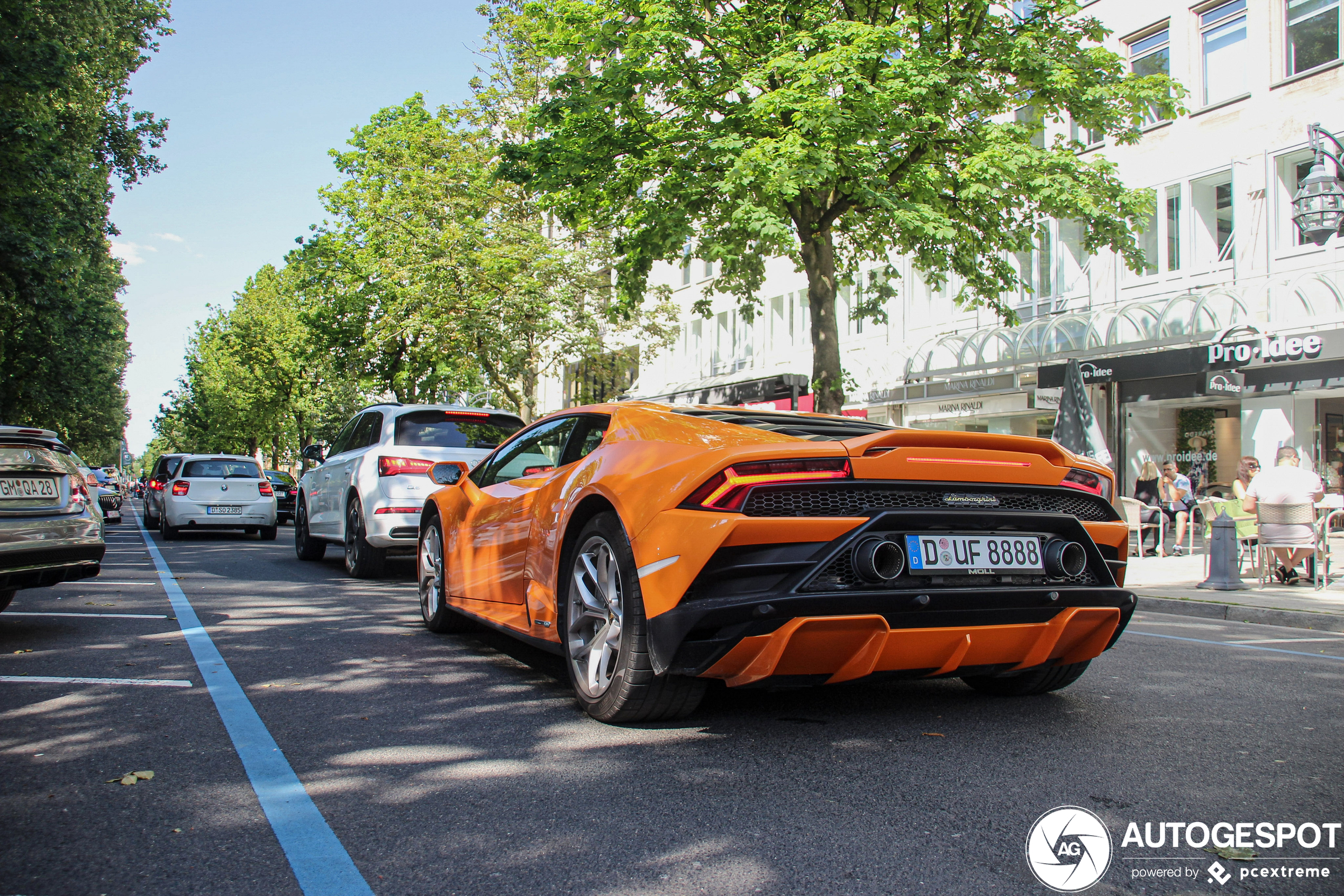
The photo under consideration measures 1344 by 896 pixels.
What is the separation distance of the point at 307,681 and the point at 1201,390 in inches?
727

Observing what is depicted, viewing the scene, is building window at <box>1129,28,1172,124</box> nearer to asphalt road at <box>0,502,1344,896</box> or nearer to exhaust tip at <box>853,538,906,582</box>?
asphalt road at <box>0,502,1344,896</box>

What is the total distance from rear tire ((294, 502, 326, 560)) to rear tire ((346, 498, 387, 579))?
205 centimetres

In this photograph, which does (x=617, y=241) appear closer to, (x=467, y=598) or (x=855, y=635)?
(x=467, y=598)

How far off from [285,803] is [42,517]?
4.55m

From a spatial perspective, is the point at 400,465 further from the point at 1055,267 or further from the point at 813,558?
the point at 1055,267

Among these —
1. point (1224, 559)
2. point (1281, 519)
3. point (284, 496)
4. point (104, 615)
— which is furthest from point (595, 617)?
point (284, 496)

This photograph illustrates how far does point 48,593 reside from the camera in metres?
9.04

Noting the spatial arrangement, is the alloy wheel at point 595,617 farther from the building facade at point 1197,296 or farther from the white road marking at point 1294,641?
the building facade at point 1197,296

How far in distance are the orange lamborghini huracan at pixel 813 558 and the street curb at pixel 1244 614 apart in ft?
15.9

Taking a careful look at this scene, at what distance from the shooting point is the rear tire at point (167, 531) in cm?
1862

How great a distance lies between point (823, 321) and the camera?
16.0 metres

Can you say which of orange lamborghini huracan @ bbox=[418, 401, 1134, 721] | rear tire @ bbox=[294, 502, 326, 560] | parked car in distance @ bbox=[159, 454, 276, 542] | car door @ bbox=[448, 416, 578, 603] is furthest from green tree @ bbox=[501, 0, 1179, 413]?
orange lamborghini huracan @ bbox=[418, 401, 1134, 721]

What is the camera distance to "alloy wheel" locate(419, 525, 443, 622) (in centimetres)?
650

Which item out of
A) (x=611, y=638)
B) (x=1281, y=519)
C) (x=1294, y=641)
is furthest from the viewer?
(x=1281, y=519)
